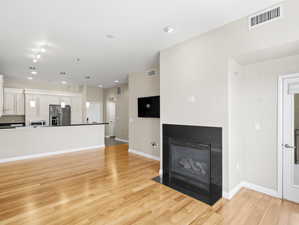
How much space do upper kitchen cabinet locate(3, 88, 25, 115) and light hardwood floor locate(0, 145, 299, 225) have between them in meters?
3.53

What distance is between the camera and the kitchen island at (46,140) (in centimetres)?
459

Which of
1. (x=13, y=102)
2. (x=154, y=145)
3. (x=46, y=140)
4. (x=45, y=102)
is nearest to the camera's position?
(x=154, y=145)

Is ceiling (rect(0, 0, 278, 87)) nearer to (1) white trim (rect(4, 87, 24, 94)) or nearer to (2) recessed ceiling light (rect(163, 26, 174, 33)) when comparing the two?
(2) recessed ceiling light (rect(163, 26, 174, 33))

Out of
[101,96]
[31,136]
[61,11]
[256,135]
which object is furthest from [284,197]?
[101,96]

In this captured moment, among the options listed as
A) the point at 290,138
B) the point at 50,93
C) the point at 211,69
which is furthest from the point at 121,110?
the point at 290,138

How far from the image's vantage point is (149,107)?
4.94 m

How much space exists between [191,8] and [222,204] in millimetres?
2957

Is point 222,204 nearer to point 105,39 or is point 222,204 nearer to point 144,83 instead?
point 105,39

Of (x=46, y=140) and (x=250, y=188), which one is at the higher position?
(x=46, y=140)

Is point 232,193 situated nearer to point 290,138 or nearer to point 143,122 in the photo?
point 290,138

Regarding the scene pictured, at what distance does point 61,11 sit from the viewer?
7.34 ft

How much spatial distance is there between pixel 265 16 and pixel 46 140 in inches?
248

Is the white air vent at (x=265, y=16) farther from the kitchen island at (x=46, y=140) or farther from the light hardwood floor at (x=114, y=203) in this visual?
the kitchen island at (x=46, y=140)

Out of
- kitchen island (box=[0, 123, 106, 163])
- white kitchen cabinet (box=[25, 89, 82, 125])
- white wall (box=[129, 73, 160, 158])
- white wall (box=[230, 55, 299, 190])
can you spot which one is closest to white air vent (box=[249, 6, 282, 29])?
white wall (box=[230, 55, 299, 190])
